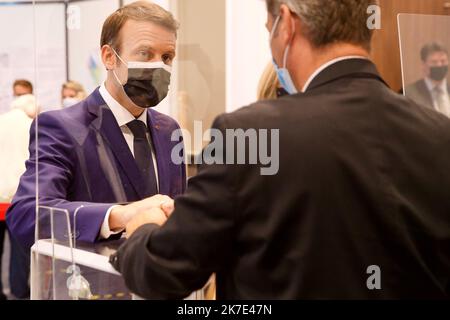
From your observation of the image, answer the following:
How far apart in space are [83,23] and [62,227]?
0.52 m

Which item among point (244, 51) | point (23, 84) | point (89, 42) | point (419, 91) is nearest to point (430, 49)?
point (419, 91)

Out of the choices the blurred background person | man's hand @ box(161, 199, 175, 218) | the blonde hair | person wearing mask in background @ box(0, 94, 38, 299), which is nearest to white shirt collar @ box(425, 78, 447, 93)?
the blonde hair

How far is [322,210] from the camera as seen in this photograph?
115cm

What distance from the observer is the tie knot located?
1660mm

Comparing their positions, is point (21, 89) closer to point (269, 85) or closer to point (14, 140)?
point (14, 140)

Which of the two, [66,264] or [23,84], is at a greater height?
[23,84]

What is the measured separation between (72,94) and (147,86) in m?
0.24

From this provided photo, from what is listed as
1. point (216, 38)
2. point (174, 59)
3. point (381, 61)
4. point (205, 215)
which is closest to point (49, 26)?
point (174, 59)

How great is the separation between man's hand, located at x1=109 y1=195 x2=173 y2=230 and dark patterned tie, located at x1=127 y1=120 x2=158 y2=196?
0.29 feet

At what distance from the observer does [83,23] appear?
169cm

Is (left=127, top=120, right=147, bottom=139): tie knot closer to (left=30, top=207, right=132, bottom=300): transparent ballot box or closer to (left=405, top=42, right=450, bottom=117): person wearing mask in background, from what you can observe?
(left=30, top=207, right=132, bottom=300): transparent ballot box

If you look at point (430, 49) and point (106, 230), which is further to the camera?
point (430, 49)

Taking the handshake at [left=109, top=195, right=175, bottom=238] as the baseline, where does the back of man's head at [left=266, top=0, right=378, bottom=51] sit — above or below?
above

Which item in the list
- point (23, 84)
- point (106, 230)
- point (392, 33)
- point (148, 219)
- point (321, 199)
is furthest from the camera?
point (23, 84)
